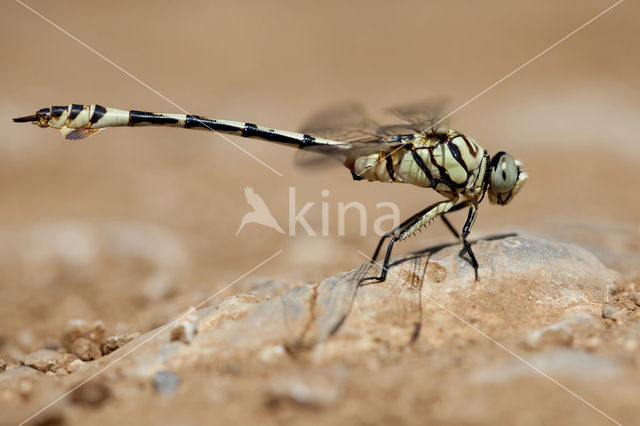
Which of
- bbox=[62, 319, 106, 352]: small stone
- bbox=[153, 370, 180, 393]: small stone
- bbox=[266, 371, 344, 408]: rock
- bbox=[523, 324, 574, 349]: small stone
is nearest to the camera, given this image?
bbox=[266, 371, 344, 408]: rock

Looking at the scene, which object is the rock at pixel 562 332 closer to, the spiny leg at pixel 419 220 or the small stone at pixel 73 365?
the spiny leg at pixel 419 220

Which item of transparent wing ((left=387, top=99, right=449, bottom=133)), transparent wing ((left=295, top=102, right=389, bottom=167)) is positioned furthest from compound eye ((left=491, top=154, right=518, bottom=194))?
transparent wing ((left=295, top=102, right=389, bottom=167))

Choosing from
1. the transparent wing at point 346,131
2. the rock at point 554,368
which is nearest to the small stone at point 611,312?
the rock at point 554,368

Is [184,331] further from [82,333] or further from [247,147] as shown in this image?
[247,147]

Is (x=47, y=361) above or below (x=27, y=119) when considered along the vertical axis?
below

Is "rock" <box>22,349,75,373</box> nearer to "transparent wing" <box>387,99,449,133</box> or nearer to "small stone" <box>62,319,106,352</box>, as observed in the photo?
"small stone" <box>62,319,106,352</box>

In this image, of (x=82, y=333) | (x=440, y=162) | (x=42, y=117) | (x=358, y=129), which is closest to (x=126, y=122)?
(x=42, y=117)
